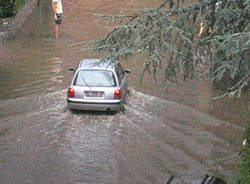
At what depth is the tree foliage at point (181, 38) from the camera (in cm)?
765

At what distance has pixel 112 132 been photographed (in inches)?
523

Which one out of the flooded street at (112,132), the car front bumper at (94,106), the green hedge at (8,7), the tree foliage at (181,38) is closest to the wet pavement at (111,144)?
the flooded street at (112,132)

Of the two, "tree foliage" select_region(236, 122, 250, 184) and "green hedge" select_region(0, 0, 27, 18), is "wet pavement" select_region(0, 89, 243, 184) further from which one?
"green hedge" select_region(0, 0, 27, 18)

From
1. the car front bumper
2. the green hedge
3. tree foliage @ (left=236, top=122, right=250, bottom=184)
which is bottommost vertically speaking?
the car front bumper

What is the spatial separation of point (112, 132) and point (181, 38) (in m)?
5.82

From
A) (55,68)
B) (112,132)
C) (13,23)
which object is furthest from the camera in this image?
(13,23)

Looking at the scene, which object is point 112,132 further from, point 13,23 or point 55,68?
point 13,23

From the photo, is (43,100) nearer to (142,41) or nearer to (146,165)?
(146,165)

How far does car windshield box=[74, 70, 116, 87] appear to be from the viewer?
570 inches

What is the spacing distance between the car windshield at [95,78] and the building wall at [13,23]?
32.3 feet

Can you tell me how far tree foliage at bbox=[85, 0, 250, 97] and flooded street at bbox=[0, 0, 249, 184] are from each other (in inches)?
77.1

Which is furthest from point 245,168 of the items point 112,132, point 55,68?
point 55,68

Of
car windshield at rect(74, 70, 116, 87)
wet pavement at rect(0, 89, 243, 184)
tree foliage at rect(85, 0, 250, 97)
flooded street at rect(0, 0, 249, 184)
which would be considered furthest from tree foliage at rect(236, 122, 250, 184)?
car windshield at rect(74, 70, 116, 87)

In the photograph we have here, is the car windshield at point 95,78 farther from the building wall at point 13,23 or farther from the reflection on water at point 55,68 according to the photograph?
the building wall at point 13,23
